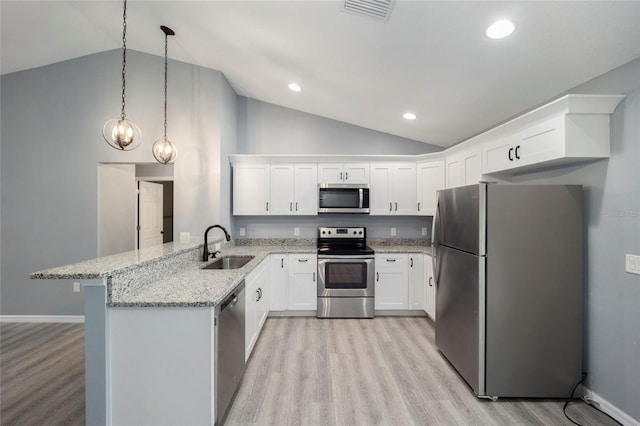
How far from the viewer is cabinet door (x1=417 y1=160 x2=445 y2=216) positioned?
148 inches

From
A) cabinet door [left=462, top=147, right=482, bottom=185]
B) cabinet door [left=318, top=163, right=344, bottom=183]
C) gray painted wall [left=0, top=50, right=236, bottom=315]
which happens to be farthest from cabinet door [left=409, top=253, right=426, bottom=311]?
gray painted wall [left=0, top=50, right=236, bottom=315]

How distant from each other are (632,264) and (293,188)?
3.41 meters

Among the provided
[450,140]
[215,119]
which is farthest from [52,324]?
[450,140]

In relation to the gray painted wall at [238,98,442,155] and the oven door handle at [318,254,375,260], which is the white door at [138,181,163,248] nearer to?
the gray painted wall at [238,98,442,155]

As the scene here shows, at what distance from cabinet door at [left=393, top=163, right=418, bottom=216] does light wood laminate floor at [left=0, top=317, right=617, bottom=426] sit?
68.3 inches

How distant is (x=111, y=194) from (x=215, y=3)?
9.68 feet

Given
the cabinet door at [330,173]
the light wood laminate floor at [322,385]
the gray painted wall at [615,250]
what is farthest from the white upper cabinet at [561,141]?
the cabinet door at [330,173]

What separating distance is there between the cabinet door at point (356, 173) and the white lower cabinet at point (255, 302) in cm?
172

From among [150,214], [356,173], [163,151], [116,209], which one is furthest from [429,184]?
[150,214]

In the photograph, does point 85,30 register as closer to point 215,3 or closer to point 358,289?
point 215,3

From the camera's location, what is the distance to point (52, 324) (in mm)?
3432

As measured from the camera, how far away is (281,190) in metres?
3.99

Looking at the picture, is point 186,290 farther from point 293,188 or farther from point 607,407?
point 607,407

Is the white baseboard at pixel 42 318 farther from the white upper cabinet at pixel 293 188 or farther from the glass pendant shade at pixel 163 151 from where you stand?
the white upper cabinet at pixel 293 188
